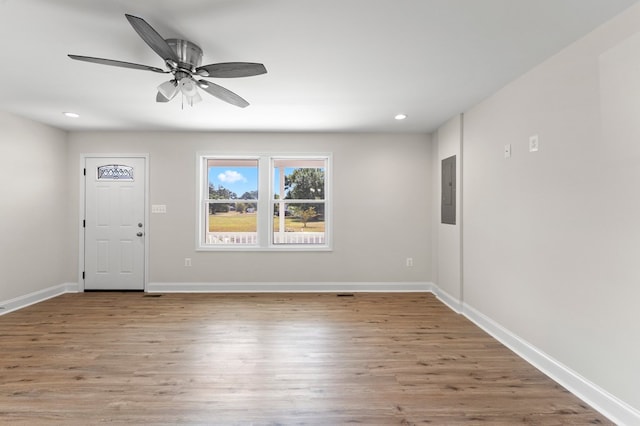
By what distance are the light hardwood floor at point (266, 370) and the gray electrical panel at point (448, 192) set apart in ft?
4.23

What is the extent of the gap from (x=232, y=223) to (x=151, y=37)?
137 inches

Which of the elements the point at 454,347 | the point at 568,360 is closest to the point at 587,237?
the point at 568,360

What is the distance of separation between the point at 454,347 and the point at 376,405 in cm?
124

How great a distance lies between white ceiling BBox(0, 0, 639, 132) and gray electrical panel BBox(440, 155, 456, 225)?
0.83m

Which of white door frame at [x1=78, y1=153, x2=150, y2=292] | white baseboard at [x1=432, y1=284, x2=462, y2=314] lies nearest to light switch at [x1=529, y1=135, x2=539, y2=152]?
white baseboard at [x1=432, y1=284, x2=462, y2=314]

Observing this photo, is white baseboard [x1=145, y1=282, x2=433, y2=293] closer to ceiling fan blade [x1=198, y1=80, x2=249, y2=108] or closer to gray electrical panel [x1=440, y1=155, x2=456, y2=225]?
gray electrical panel [x1=440, y1=155, x2=456, y2=225]

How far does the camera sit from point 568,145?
2.32 metres

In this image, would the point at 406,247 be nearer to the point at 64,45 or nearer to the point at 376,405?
the point at 376,405

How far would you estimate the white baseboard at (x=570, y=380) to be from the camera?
6.23 feet

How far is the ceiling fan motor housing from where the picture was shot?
2.19 m

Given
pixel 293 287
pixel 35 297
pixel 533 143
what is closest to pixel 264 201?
pixel 293 287

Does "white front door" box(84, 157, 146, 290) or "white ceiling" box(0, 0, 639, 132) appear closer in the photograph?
"white ceiling" box(0, 0, 639, 132)

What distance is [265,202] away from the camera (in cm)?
494

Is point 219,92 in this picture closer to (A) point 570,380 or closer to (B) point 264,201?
(B) point 264,201
